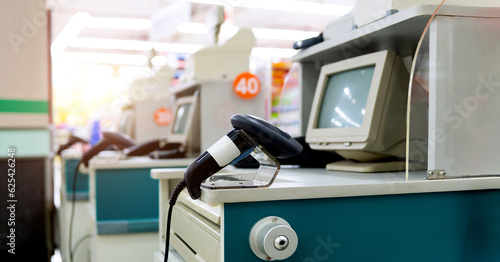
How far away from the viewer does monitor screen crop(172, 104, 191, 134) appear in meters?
3.04

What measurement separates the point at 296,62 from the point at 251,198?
1146mm

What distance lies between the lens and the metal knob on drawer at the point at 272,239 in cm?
97

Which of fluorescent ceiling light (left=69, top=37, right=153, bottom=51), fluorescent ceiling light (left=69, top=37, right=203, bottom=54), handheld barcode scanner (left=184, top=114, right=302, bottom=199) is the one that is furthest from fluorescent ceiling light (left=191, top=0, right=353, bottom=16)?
handheld barcode scanner (left=184, top=114, right=302, bottom=199)

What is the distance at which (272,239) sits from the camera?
970 millimetres

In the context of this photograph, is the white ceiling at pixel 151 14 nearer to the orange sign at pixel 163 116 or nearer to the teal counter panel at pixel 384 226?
the orange sign at pixel 163 116

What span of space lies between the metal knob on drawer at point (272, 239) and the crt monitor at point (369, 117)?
495 mm

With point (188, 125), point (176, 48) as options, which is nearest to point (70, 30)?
point (176, 48)

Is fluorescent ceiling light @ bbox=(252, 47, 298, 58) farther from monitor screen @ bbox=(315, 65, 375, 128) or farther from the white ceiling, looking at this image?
monitor screen @ bbox=(315, 65, 375, 128)

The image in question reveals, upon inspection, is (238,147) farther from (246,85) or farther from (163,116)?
(163,116)

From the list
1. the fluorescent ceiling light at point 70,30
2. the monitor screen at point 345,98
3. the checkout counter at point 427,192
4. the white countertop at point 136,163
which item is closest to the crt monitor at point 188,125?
the white countertop at point 136,163

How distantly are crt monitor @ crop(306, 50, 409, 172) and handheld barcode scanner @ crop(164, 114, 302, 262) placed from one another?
18.4 inches

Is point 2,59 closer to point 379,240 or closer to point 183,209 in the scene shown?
point 183,209

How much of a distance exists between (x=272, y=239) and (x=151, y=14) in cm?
655

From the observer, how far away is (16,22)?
3.49 metres
